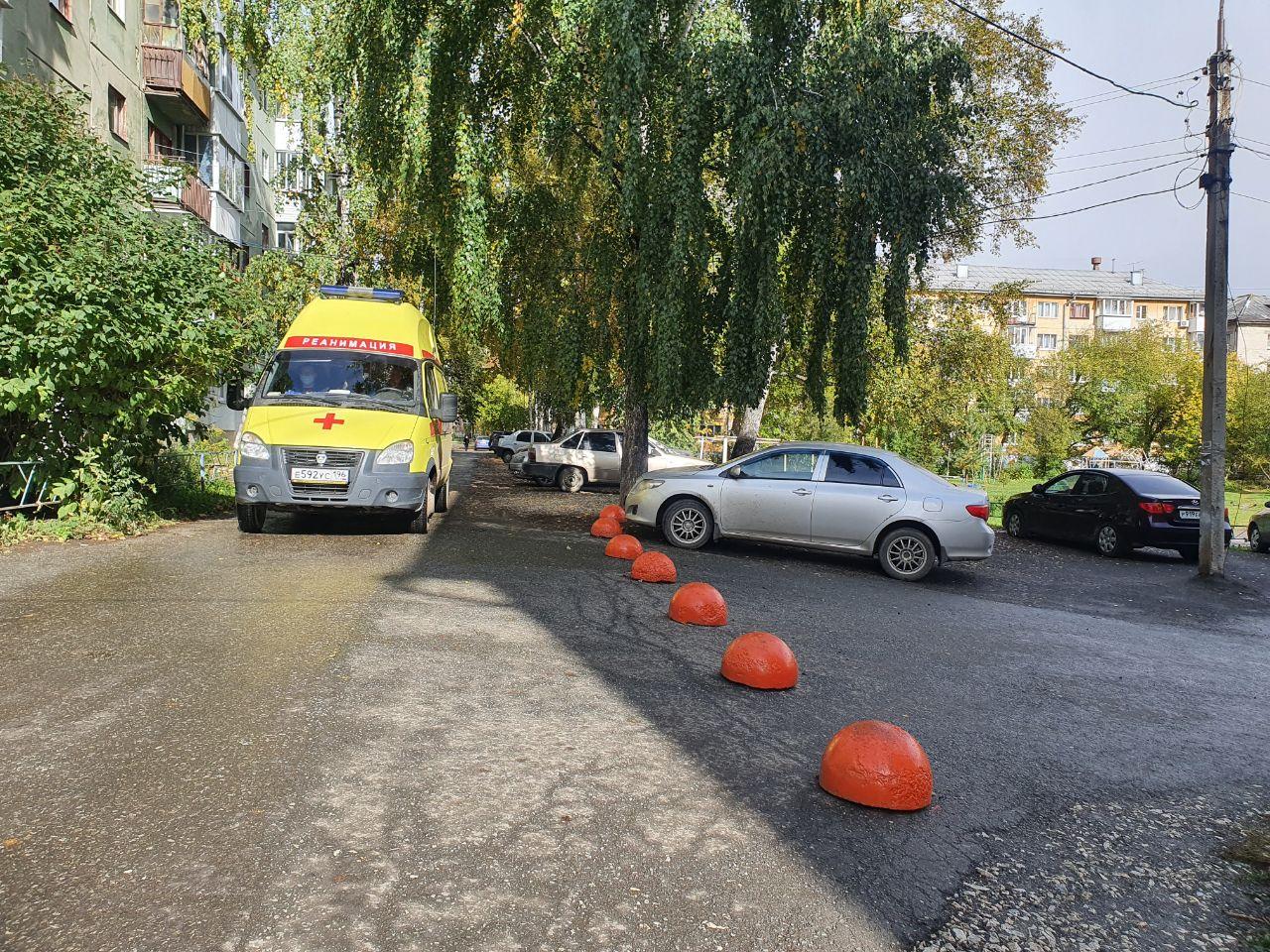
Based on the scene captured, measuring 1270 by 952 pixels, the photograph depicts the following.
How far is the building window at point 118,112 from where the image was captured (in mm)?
23812

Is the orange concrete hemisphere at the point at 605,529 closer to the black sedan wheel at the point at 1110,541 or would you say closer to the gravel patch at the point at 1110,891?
the black sedan wheel at the point at 1110,541

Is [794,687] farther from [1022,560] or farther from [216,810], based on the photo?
[1022,560]

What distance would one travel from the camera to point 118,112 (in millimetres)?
24422

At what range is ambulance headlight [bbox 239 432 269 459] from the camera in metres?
11.2

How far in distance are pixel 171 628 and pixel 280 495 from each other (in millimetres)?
4824

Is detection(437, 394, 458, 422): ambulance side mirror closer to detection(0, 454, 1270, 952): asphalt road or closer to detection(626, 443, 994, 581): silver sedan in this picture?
detection(626, 443, 994, 581): silver sedan

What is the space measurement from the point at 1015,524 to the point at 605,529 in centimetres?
910

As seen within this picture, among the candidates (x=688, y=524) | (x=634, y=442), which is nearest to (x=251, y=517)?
(x=688, y=524)

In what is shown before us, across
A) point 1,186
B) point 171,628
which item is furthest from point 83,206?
→ point 171,628

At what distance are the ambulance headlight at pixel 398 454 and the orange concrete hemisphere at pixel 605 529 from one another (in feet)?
11.3

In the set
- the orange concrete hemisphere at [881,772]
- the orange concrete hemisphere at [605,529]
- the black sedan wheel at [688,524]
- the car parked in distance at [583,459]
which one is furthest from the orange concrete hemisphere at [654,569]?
the car parked in distance at [583,459]

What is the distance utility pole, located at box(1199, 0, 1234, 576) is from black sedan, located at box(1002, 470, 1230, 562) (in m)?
1.16

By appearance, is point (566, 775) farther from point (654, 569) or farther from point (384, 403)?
point (384, 403)

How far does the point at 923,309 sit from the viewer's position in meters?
24.0
